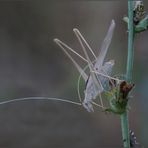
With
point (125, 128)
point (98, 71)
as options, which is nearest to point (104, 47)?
point (98, 71)

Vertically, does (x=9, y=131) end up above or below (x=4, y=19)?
below

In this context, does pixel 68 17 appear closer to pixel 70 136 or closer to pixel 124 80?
pixel 70 136

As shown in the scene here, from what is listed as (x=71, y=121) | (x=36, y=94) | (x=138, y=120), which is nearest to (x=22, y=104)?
(x=36, y=94)

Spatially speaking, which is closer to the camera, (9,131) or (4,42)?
(9,131)

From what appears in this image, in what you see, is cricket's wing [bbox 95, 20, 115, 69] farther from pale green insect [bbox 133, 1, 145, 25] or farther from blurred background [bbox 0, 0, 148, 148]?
blurred background [bbox 0, 0, 148, 148]

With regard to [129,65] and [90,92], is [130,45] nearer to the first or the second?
[129,65]

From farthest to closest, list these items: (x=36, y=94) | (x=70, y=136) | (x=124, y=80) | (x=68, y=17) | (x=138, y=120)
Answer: (x=68, y=17)
(x=36, y=94)
(x=70, y=136)
(x=138, y=120)
(x=124, y=80)

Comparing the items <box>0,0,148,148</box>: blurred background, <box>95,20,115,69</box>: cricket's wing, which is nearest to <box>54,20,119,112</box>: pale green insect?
<box>95,20,115,69</box>: cricket's wing

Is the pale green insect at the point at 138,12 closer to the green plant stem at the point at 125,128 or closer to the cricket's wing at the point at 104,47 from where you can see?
the cricket's wing at the point at 104,47
